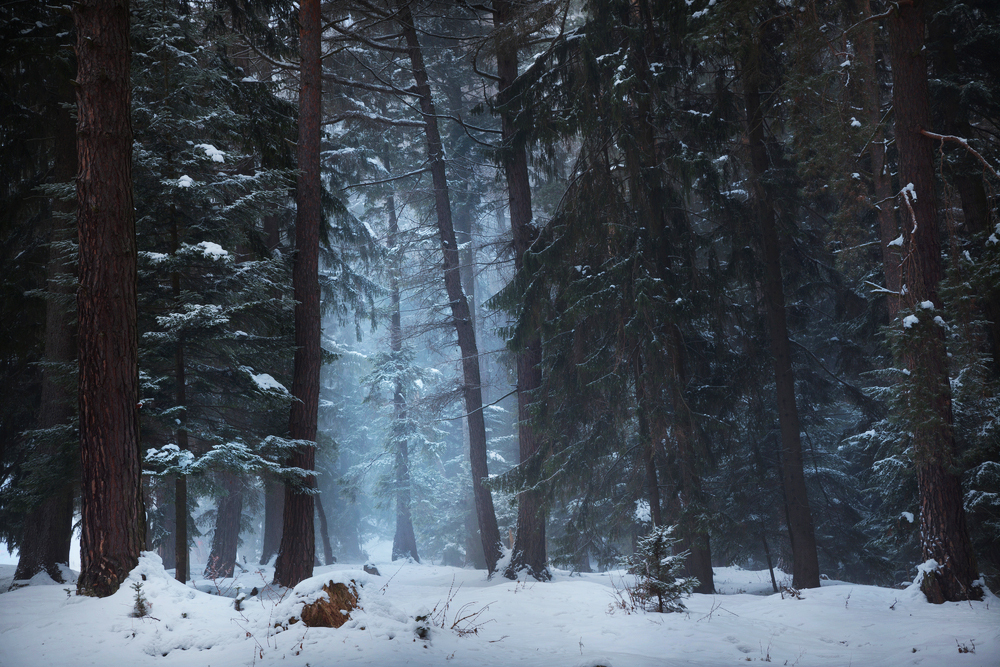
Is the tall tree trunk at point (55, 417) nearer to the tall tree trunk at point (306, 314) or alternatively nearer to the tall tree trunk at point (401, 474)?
the tall tree trunk at point (306, 314)

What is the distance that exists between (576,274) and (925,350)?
224 inches

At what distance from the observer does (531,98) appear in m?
12.1

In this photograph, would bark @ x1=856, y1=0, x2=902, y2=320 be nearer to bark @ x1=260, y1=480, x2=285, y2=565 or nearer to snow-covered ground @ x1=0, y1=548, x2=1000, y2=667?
snow-covered ground @ x1=0, y1=548, x2=1000, y2=667

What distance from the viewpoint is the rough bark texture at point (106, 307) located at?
6.22 m

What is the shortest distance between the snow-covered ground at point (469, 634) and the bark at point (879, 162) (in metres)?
4.90

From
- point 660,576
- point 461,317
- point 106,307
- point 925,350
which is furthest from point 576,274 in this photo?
point 106,307

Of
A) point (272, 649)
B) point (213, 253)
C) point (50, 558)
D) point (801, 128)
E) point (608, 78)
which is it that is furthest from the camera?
point (608, 78)

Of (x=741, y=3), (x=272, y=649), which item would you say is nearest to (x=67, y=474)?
(x=272, y=649)

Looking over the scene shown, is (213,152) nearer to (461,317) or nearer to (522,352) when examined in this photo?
(522,352)

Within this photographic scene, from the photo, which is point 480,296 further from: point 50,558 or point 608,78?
point 50,558

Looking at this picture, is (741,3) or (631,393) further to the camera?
(631,393)

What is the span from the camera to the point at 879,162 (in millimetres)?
11453

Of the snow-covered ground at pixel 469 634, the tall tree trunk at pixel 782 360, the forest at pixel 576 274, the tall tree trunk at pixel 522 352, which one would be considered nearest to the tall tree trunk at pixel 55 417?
the forest at pixel 576 274

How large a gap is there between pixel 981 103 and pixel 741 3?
4897 millimetres
